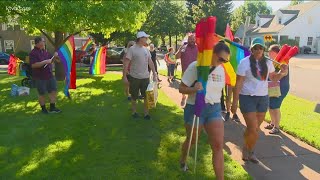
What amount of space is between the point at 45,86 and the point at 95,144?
269cm

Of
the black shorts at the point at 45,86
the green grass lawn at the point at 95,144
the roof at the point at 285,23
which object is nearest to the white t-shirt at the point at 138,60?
the green grass lawn at the point at 95,144

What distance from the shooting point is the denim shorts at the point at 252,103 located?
4.95 metres

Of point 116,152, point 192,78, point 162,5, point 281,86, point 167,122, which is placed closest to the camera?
point 192,78

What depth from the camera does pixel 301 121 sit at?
766cm

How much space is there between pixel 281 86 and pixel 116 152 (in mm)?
3406

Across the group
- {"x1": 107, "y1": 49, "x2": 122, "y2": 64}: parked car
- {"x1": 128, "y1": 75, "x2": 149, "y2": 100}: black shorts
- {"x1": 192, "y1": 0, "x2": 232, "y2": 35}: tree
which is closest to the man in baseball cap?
{"x1": 128, "y1": 75, "x2": 149, "y2": 100}: black shorts

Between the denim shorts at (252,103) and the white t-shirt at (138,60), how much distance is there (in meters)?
2.67

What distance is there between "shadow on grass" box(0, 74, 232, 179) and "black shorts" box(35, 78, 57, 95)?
56cm

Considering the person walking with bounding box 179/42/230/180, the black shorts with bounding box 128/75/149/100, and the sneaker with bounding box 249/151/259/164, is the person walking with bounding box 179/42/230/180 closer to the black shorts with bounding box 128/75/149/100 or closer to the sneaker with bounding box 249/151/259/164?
the sneaker with bounding box 249/151/259/164

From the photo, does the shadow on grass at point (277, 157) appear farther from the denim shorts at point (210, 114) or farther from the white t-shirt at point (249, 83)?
the denim shorts at point (210, 114)

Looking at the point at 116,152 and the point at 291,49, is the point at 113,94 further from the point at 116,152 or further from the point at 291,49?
the point at 291,49

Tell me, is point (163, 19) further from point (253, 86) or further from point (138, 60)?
point (253, 86)

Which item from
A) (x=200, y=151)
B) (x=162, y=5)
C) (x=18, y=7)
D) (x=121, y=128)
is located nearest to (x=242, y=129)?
(x=200, y=151)

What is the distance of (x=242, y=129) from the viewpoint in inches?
280
